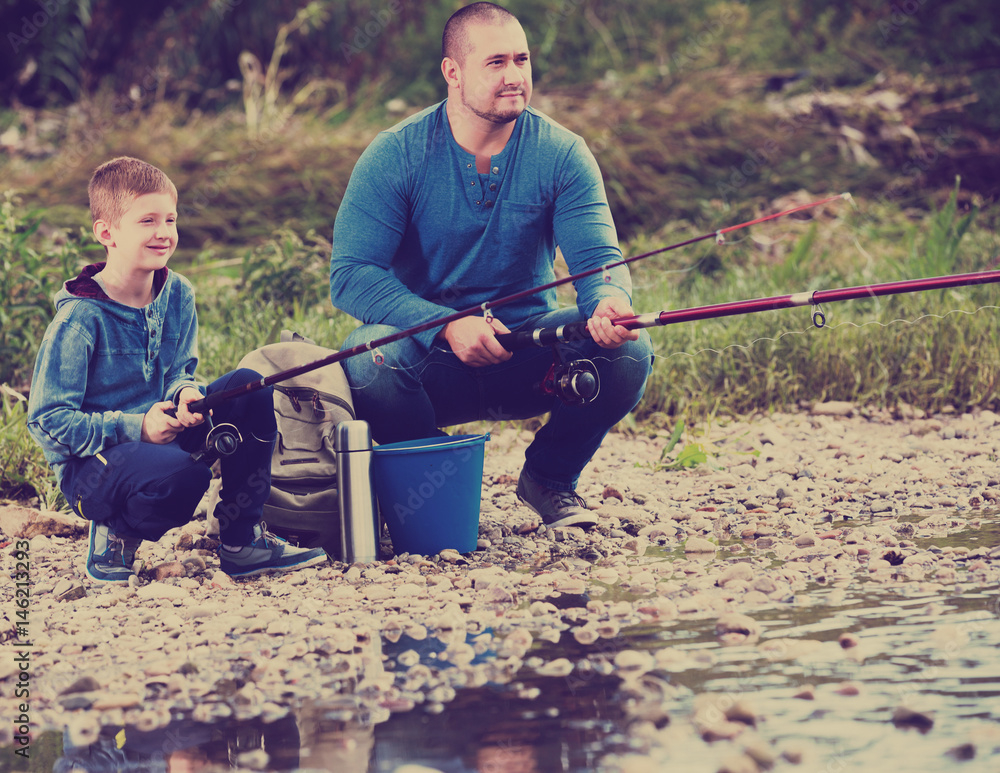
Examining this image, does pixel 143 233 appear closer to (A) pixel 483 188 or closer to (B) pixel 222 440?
(B) pixel 222 440

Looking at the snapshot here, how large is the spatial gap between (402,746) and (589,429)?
167cm

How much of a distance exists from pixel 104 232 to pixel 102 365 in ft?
1.11

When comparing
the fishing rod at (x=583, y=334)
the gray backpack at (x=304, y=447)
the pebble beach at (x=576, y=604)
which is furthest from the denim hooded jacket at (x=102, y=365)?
the fishing rod at (x=583, y=334)

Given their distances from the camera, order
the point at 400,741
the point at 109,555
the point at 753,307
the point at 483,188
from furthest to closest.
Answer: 1. the point at 483,188
2. the point at 109,555
3. the point at 753,307
4. the point at 400,741

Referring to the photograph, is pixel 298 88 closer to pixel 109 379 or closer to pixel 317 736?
pixel 109 379

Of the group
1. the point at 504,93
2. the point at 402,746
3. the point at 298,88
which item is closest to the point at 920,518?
the point at 504,93

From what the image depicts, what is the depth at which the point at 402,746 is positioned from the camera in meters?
2.02

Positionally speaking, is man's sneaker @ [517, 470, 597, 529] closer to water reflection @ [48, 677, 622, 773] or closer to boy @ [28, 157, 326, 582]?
boy @ [28, 157, 326, 582]

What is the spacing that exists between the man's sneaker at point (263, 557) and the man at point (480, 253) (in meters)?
0.43

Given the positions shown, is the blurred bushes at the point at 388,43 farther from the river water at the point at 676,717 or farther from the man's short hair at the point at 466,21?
the river water at the point at 676,717

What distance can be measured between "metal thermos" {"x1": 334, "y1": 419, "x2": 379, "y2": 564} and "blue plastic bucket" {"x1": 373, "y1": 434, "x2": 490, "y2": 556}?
5 centimetres

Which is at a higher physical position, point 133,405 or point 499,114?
point 499,114

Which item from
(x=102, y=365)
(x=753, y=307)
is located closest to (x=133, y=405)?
(x=102, y=365)

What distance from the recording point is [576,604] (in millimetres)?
2812
